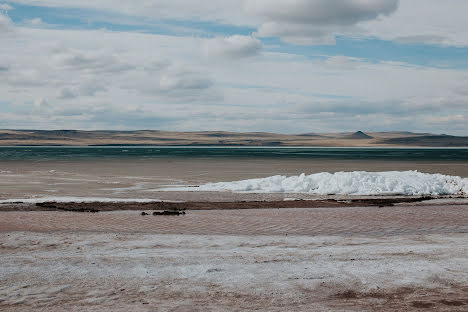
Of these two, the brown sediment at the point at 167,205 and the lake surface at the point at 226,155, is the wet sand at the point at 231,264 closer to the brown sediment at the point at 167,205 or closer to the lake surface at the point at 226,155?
the brown sediment at the point at 167,205

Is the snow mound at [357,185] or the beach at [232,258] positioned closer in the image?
the beach at [232,258]

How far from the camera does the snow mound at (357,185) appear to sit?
23.6m

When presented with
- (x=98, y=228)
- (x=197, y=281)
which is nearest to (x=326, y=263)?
(x=197, y=281)

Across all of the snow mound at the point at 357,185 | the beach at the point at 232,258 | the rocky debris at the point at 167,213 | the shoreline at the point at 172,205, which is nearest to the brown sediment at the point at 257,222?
the beach at the point at 232,258

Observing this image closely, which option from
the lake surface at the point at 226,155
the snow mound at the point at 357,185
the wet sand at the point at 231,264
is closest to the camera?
the wet sand at the point at 231,264

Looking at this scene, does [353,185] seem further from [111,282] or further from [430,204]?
[111,282]

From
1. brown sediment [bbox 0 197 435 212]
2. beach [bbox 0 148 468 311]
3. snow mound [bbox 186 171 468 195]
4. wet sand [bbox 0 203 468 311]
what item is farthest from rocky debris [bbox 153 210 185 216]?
snow mound [bbox 186 171 468 195]

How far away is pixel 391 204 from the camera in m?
18.9

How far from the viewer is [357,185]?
2416cm

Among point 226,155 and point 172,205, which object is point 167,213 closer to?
point 172,205

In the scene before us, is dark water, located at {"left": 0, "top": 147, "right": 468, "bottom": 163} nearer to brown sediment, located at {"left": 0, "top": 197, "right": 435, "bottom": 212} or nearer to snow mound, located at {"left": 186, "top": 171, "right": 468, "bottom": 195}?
snow mound, located at {"left": 186, "top": 171, "right": 468, "bottom": 195}

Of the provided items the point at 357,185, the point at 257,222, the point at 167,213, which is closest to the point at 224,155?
the point at 357,185

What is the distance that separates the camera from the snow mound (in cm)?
2356

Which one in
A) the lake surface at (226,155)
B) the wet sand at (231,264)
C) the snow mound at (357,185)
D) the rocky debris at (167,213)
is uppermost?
the lake surface at (226,155)
